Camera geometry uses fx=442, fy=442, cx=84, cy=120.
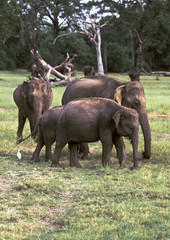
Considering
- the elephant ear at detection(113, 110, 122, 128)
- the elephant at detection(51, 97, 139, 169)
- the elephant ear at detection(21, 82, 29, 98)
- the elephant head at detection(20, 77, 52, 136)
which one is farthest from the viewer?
the elephant ear at detection(21, 82, 29, 98)

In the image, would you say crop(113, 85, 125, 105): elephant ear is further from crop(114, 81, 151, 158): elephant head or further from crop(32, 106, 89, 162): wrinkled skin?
crop(32, 106, 89, 162): wrinkled skin

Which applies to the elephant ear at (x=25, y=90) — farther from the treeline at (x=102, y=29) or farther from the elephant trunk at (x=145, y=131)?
the treeline at (x=102, y=29)

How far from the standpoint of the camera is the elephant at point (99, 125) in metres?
7.93

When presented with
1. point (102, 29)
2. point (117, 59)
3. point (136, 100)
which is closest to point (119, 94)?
point (136, 100)

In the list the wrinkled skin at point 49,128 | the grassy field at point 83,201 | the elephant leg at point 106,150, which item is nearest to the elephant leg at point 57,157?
the grassy field at point 83,201

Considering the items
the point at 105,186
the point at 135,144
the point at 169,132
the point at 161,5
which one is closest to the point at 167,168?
the point at 135,144

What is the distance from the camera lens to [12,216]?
5.33m

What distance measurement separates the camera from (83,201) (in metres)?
6.00

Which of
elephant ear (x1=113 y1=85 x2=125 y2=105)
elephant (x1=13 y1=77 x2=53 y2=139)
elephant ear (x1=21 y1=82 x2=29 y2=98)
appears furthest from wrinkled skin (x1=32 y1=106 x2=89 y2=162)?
elephant ear (x1=21 y1=82 x2=29 y2=98)

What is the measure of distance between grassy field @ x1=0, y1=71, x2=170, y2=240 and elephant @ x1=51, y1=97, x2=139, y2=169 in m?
0.48

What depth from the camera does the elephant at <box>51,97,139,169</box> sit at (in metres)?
7.93

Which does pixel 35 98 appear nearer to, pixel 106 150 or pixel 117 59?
pixel 106 150

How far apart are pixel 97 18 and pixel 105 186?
115 feet

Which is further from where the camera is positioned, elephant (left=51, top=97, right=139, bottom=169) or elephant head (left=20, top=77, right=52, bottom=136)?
elephant head (left=20, top=77, right=52, bottom=136)
